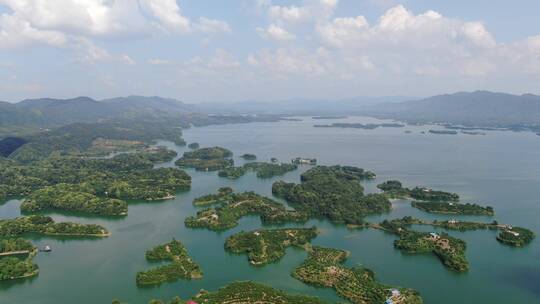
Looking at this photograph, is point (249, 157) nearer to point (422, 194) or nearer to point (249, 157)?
point (249, 157)

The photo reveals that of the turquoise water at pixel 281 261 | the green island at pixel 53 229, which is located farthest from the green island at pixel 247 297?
the green island at pixel 53 229

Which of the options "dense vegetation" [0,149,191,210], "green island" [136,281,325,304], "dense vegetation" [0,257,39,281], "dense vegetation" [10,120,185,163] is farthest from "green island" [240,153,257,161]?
"green island" [136,281,325,304]

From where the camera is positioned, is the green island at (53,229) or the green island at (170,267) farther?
the green island at (53,229)

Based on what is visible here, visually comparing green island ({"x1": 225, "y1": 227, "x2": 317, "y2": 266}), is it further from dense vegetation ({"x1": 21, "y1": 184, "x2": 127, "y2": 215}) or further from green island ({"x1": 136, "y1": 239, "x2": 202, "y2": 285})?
dense vegetation ({"x1": 21, "y1": 184, "x2": 127, "y2": 215})

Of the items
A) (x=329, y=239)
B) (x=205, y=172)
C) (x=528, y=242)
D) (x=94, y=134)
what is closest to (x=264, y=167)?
(x=205, y=172)

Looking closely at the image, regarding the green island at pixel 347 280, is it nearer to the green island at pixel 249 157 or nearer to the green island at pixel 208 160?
the green island at pixel 208 160

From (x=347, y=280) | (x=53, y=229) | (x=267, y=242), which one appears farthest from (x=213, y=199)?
(x=347, y=280)
